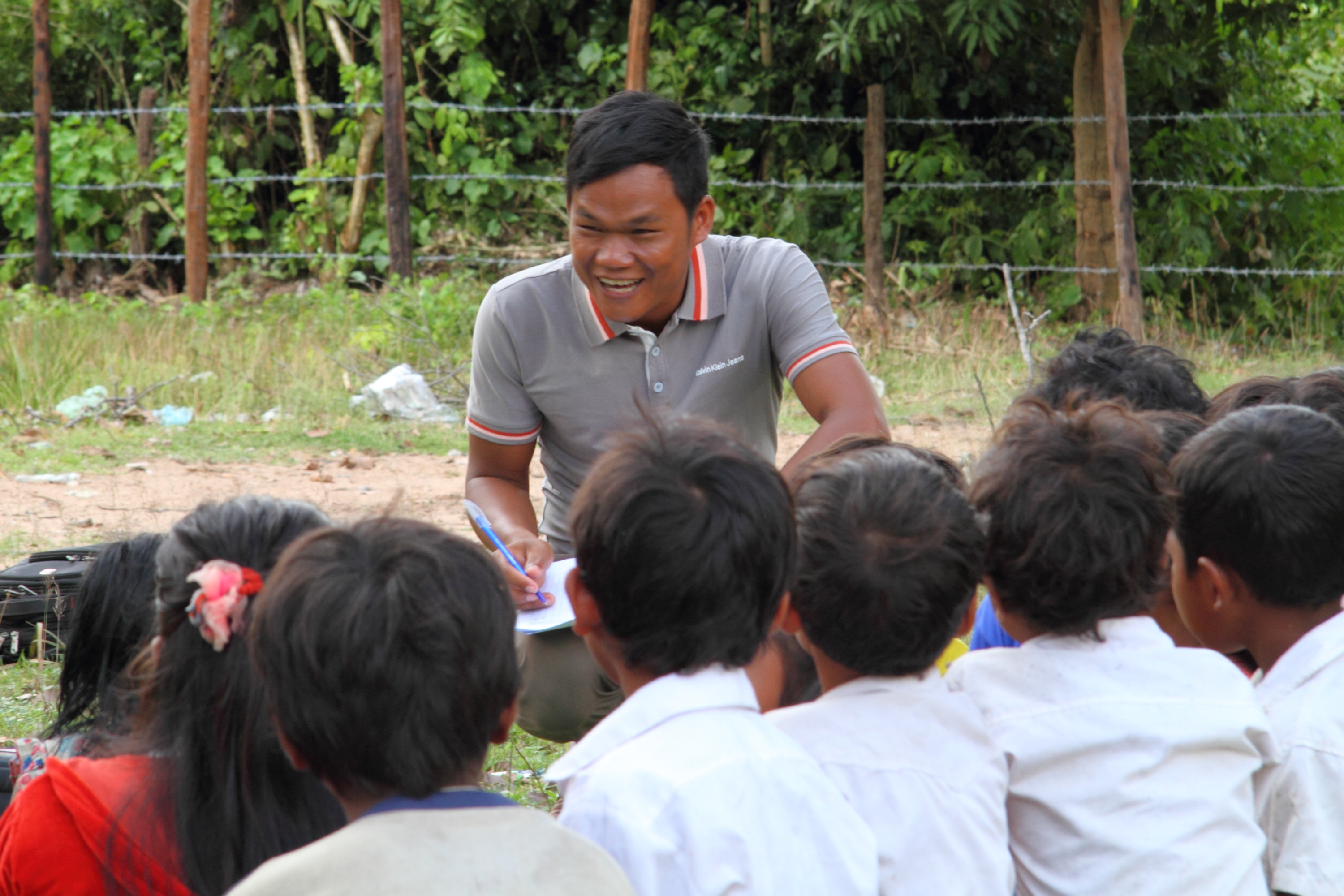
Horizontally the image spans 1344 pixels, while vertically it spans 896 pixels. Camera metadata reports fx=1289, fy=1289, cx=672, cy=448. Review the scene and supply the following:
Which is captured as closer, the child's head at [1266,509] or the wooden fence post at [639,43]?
the child's head at [1266,509]

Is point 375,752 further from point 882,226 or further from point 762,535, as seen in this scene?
point 882,226

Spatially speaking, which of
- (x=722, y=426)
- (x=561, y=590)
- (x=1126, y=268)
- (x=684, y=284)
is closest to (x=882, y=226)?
(x=1126, y=268)

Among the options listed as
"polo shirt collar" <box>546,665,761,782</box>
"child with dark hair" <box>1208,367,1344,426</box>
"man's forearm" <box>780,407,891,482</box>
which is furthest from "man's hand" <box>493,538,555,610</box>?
"child with dark hair" <box>1208,367,1344,426</box>

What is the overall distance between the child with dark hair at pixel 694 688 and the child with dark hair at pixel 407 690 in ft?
0.39

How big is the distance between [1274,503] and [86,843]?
158 centimetres

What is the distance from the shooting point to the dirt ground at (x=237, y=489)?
13.9 feet

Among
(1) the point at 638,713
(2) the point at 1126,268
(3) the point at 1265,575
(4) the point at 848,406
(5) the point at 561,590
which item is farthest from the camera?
(2) the point at 1126,268

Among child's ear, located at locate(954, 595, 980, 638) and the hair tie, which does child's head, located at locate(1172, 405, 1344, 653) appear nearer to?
child's ear, located at locate(954, 595, 980, 638)

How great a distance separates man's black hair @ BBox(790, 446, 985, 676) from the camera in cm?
156

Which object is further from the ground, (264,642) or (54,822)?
(264,642)

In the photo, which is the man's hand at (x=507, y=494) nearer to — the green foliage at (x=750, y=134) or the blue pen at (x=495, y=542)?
the blue pen at (x=495, y=542)

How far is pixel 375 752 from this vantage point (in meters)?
1.27

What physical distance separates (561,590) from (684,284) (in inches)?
33.3

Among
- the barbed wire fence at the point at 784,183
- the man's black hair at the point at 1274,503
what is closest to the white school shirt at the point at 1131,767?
the man's black hair at the point at 1274,503
